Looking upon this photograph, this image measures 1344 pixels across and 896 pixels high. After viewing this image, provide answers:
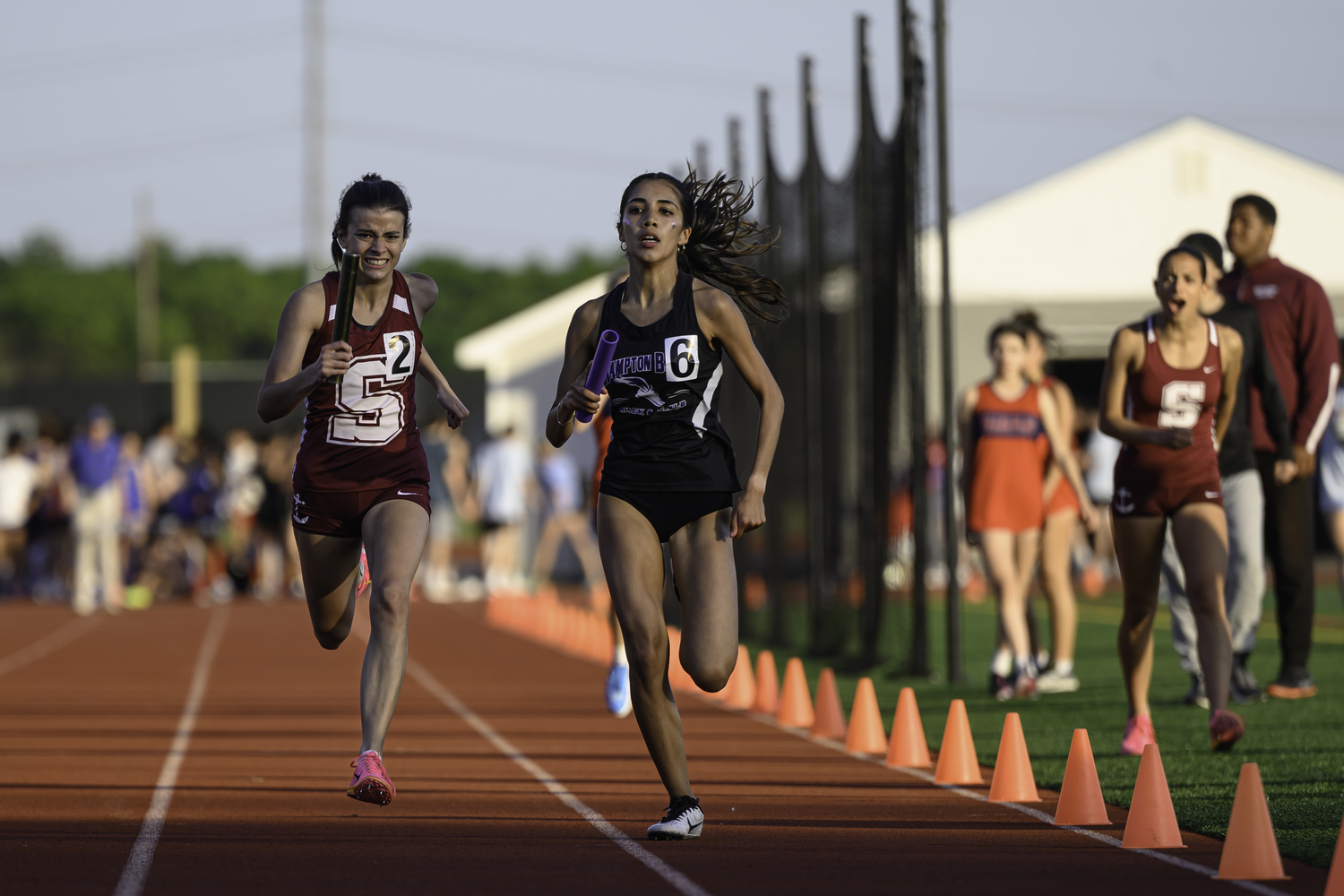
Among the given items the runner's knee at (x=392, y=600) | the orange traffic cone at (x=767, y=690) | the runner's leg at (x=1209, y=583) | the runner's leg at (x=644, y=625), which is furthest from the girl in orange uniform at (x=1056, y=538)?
the runner's knee at (x=392, y=600)

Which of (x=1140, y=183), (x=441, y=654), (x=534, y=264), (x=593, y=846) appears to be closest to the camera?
(x=593, y=846)

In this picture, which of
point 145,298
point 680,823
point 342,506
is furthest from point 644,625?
point 145,298

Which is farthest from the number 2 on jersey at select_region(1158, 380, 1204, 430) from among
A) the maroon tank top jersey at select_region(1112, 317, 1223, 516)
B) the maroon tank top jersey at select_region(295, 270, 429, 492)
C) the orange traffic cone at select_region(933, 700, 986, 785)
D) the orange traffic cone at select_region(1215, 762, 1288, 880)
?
the maroon tank top jersey at select_region(295, 270, 429, 492)

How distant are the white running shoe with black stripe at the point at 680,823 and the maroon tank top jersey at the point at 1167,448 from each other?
9.88ft

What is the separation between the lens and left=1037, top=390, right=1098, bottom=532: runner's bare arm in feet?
37.3

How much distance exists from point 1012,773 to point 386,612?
2.48 metres

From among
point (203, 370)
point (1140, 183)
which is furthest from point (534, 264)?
point (1140, 183)

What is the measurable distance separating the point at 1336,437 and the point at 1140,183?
18.0 metres

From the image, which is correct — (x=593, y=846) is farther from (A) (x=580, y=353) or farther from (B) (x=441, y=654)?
(B) (x=441, y=654)

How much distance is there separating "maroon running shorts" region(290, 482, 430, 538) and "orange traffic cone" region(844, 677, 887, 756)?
2.83m

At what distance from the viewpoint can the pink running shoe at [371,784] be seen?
6426 millimetres

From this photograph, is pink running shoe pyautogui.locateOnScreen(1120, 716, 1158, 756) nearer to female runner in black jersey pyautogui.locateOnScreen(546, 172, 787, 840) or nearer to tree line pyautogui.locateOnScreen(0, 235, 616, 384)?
female runner in black jersey pyautogui.locateOnScreen(546, 172, 787, 840)

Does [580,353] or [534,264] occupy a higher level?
[534,264]

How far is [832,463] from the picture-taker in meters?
15.5
